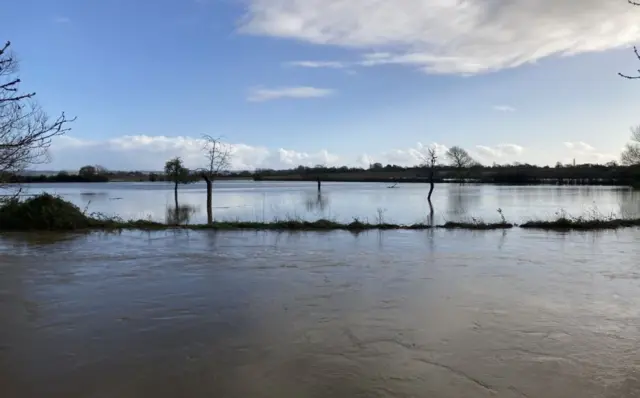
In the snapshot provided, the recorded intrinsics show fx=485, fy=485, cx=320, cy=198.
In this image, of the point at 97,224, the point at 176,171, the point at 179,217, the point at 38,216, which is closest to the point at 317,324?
the point at 97,224

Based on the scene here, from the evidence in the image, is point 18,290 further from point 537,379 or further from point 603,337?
point 603,337

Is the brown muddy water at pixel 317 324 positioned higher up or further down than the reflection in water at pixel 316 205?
further down

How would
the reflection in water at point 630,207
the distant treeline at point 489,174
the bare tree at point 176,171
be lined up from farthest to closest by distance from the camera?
the distant treeline at point 489,174
the bare tree at point 176,171
the reflection in water at point 630,207

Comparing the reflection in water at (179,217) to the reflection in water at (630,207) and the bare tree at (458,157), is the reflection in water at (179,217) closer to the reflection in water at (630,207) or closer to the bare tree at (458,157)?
the reflection in water at (630,207)

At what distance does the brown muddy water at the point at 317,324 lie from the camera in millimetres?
3928

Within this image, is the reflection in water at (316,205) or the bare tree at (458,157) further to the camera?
the bare tree at (458,157)

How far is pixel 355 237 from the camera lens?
13461 mm

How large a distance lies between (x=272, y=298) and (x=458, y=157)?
3830 inches

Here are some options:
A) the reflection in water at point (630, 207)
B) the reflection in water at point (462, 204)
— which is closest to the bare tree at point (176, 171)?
the reflection in water at point (462, 204)

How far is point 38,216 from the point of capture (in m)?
14.6

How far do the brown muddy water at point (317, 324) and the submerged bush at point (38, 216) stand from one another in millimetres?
4244

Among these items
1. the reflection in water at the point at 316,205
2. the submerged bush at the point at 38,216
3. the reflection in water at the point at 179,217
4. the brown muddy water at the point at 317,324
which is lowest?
the brown muddy water at the point at 317,324

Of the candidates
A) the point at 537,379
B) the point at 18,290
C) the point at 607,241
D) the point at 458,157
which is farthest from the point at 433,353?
the point at 458,157

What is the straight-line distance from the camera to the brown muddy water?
A: 12.9ft
